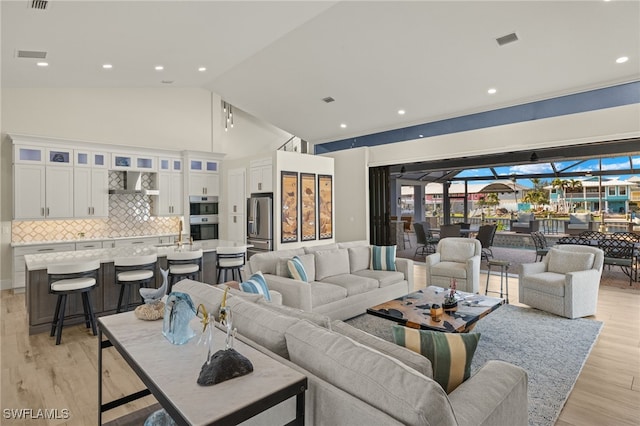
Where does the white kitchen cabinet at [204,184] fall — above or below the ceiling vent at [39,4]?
below

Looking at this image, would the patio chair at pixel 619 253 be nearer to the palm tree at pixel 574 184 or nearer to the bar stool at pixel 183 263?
the palm tree at pixel 574 184

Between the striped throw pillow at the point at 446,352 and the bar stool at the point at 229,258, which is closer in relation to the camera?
the striped throw pillow at the point at 446,352

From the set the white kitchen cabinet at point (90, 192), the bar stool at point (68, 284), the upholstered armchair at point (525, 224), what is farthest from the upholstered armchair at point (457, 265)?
the upholstered armchair at point (525, 224)

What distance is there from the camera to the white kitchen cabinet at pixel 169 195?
311 inches

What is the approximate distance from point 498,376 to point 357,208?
6859mm

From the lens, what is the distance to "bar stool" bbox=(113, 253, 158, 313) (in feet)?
13.5

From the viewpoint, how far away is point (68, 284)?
146 inches

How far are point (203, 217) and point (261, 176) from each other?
87.1 inches

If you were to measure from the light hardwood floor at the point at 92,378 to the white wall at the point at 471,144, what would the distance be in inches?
109

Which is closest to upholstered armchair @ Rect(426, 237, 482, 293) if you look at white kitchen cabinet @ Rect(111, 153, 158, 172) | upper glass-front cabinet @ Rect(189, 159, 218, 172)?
upper glass-front cabinet @ Rect(189, 159, 218, 172)

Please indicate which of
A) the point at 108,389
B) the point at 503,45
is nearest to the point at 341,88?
the point at 503,45

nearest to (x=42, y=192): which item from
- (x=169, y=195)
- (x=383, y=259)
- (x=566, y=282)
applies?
(x=169, y=195)

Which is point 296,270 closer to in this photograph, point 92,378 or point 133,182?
point 92,378

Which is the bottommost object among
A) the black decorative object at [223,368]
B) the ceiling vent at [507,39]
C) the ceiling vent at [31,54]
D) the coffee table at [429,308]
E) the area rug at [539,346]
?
the area rug at [539,346]
